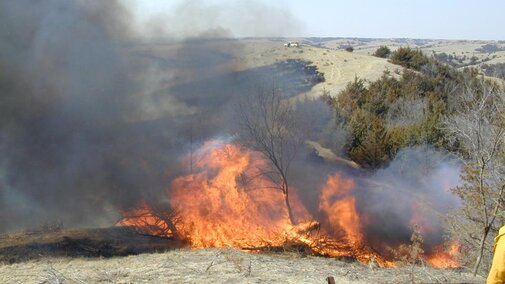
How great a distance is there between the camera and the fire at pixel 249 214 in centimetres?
1566

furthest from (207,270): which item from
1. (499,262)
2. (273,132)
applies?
(499,262)

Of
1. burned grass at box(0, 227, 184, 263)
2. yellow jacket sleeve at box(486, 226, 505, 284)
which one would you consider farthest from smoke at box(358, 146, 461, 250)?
yellow jacket sleeve at box(486, 226, 505, 284)

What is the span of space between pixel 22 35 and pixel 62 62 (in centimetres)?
187

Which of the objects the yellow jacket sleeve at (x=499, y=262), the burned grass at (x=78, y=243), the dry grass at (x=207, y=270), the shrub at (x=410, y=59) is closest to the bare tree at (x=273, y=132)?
the dry grass at (x=207, y=270)

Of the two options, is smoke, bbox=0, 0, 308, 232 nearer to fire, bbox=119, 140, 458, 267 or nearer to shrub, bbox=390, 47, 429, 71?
fire, bbox=119, 140, 458, 267

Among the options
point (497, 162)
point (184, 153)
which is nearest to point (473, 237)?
point (497, 162)

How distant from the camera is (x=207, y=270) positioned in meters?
10.9

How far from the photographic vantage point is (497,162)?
12742mm

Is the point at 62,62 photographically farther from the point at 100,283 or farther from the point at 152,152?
the point at 100,283

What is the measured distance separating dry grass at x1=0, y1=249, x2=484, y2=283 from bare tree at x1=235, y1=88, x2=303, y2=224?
4.60 metres

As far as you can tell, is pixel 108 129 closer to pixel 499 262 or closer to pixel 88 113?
pixel 88 113

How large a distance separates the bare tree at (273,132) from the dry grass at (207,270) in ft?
15.1

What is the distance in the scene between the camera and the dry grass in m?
9.95

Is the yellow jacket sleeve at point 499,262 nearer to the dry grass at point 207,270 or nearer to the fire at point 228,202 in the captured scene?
the dry grass at point 207,270
